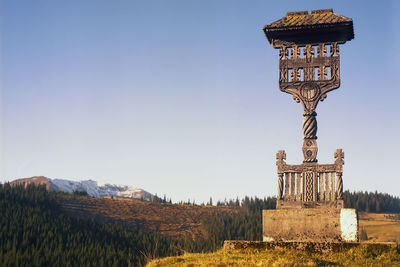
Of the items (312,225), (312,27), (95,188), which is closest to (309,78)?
(312,27)

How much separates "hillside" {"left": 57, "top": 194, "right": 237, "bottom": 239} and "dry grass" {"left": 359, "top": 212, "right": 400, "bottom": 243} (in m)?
12.2

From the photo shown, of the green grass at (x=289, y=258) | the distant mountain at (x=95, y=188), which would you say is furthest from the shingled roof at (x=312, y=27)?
the distant mountain at (x=95, y=188)

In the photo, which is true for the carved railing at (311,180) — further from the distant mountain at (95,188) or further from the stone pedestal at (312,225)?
the distant mountain at (95,188)

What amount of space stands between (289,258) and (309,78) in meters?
8.39

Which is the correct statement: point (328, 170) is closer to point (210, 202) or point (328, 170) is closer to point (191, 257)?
point (191, 257)

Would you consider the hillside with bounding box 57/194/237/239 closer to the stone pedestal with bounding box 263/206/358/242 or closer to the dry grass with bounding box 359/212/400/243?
the dry grass with bounding box 359/212/400/243

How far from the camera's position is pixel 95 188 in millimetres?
106625

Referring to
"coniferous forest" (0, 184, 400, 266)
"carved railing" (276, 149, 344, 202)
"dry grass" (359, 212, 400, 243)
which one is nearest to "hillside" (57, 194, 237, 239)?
"coniferous forest" (0, 184, 400, 266)

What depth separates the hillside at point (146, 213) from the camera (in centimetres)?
4428

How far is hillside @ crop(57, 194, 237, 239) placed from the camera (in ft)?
145

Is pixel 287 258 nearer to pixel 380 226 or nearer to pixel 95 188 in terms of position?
pixel 380 226

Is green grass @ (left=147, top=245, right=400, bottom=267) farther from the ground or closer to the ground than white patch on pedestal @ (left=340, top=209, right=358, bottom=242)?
closer to the ground

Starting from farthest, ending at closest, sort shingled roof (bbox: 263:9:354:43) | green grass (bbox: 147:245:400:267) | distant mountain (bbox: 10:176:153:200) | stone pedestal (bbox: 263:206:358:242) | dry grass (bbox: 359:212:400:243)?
distant mountain (bbox: 10:176:153:200) → dry grass (bbox: 359:212:400:243) → shingled roof (bbox: 263:9:354:43) → stone pedestal (bbox: 263:206:358:242) → green grass (bbox: 147:245:400:267)

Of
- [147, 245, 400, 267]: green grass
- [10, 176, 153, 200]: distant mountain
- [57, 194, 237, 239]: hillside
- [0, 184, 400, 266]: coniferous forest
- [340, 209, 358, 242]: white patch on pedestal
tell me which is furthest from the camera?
[10, 176, 153, 200]: distant mountain
